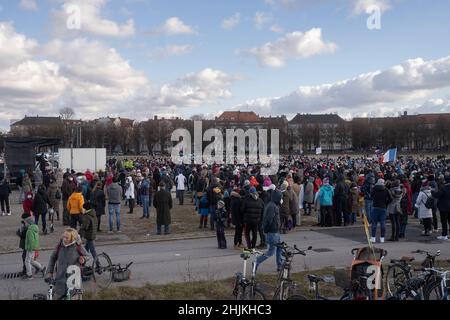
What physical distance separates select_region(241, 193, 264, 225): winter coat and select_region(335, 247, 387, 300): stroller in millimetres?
5049

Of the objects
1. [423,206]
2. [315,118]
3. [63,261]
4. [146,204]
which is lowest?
[146,204]

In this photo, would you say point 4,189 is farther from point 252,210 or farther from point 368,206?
point 368,206

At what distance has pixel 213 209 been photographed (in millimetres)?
15211

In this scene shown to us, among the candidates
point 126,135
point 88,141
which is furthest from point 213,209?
point 126,135

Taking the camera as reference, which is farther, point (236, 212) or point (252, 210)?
point (236, 212)

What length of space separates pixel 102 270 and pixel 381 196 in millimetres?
7653

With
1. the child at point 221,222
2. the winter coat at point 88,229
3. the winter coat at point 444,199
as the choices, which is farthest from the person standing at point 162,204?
the winter coat at point 444,199

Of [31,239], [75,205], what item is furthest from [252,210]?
[31,239]

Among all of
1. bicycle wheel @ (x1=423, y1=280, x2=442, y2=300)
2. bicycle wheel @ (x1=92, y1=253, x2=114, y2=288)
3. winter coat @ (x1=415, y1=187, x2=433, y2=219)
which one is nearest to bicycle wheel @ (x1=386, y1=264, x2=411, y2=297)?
bicycle wheel @ (x1=423, y1=280, x2=442, y2=300)

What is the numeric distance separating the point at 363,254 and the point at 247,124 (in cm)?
13098

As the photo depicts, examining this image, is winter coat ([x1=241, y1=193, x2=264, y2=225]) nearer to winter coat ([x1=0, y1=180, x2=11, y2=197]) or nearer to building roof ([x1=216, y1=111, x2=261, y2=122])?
winter coat ([x1=0, y1=180, x2=11, y2=197])

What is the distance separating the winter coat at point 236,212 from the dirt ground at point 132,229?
6.46ft

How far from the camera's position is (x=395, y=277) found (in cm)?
821
